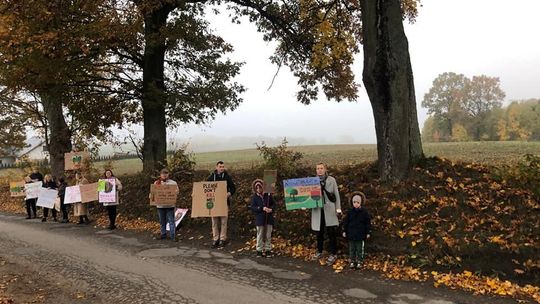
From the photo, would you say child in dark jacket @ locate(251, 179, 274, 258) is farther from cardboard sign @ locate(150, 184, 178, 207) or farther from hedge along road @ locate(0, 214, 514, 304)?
cardboard sign @ locate(150, 184, 178, 207)

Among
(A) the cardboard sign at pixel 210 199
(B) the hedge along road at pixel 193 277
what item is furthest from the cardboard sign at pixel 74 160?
(A) the cardboard sign at pixel 210 199

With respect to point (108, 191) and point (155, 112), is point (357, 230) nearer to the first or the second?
point (108, 191)

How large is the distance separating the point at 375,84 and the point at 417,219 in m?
3.58

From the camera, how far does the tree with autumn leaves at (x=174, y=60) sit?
10.9 metres

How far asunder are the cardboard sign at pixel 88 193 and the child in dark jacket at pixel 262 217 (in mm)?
7489

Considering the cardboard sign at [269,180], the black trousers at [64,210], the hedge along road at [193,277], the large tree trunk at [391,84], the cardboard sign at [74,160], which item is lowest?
the hedge along road at [193,277]

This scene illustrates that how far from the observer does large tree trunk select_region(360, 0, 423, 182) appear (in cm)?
1076

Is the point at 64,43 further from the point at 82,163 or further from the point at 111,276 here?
the point at 111,276

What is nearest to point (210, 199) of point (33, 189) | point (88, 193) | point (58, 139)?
point (88, 193)

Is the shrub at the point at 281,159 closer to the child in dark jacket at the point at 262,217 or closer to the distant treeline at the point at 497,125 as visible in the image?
the child in dark jacket at the point at 262,217

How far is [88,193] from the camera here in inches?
586

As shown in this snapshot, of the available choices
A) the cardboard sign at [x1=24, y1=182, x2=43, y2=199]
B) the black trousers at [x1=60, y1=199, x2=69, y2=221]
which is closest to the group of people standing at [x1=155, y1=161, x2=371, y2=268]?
the black trousers at [x1=60, y1=199, x2=69, y2=221]

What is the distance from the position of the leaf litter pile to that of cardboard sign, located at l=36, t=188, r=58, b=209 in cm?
670

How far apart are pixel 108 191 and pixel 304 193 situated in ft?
22.9
